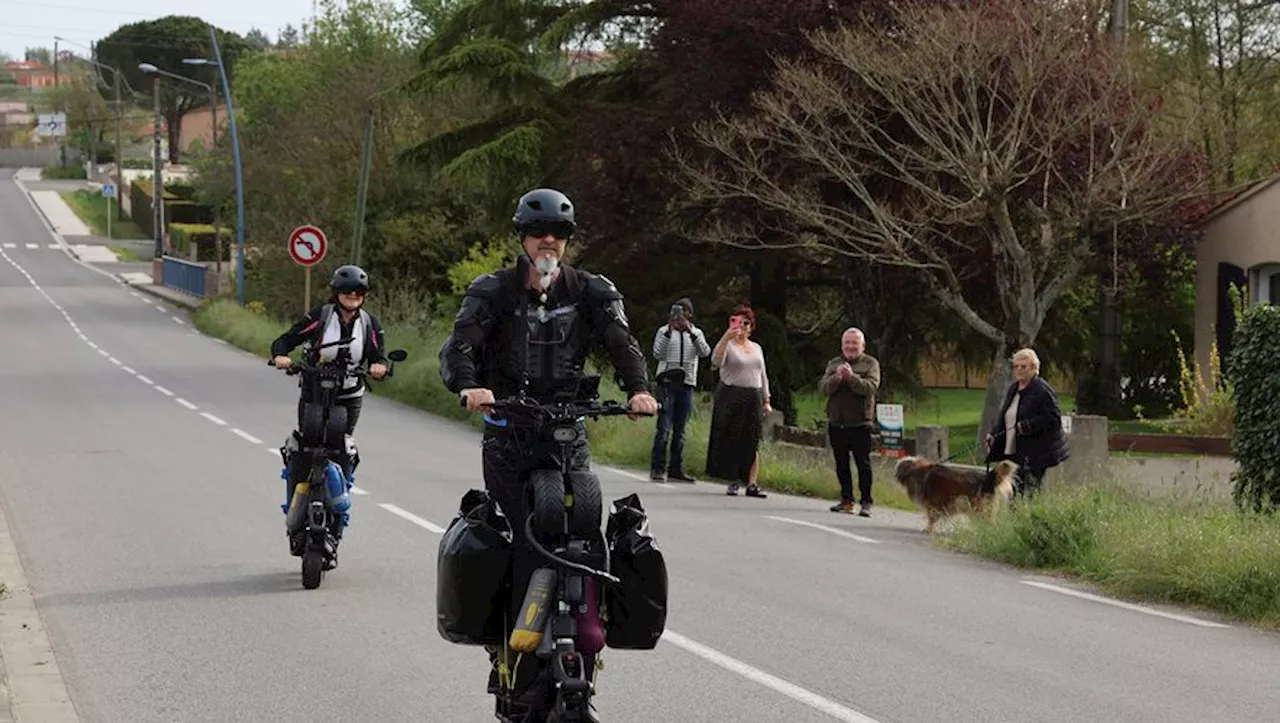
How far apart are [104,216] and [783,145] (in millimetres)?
95627

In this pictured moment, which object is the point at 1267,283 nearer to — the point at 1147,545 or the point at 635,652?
the point at 1147,545

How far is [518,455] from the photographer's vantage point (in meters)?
6.82

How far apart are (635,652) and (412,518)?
6274 mm

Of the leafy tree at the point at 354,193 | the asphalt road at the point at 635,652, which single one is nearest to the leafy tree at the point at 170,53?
the leafy tree at the point at 354,193

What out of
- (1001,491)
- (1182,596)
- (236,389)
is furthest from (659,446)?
(236,389)

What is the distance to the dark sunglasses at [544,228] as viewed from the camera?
22.6 ft

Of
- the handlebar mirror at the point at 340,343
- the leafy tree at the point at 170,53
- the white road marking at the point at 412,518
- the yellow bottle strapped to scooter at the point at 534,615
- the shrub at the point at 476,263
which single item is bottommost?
the white road marking at the point at 412,518

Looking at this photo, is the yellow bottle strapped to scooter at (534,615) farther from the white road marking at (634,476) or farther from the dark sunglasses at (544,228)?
the white road marking at (634,476)

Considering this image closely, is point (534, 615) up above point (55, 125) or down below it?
below

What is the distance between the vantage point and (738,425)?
1898 centimetres

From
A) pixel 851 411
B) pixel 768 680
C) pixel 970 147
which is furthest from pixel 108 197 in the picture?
pixel 768 680

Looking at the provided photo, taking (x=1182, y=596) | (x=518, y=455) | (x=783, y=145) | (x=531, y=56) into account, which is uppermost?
(x=531, y=56)

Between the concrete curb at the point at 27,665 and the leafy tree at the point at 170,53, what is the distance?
13915 centimetres

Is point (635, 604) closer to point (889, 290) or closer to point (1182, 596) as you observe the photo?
point (1182, 596)
